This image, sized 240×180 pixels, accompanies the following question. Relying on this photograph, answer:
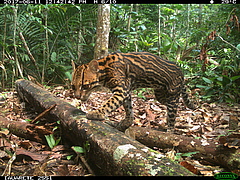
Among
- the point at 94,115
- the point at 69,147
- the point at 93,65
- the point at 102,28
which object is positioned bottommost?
the point at 69,147

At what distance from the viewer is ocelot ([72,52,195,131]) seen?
354 cm

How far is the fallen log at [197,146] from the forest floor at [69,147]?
0.11 meters

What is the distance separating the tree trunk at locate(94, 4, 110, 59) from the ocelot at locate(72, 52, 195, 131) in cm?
235

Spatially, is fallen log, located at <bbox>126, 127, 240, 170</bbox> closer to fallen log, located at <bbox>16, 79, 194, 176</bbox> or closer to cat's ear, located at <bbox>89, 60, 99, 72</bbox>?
fallen log, located at <bbox>16, 79, 194, 176</bbox>

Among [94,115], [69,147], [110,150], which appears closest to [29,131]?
[69,147]

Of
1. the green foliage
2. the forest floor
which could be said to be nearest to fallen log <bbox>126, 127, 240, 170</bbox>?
the forest floor

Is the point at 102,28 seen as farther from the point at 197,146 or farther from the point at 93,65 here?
the point at 197,146

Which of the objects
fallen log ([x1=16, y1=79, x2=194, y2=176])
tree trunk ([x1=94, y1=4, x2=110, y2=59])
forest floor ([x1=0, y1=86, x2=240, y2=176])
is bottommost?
forest floor ([x1=0, y1=86, x2=240, y2=176])

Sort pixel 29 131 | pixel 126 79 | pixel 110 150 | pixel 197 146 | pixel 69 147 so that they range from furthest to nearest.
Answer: pixel 126 79 < pixel 29 131 < pixel 69 147 < pixel 197 146 < pixel 110 150

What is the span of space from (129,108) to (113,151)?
7.13 feet

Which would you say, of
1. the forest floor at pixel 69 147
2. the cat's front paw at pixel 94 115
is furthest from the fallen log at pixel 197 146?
the cat's front paw at pixel 94 115

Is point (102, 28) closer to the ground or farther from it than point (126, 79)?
farther from it

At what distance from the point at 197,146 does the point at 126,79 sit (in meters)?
1.79

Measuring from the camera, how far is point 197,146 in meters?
3.05
